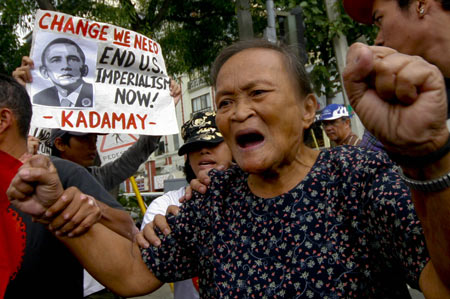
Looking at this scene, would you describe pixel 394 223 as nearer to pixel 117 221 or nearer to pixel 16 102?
pixel 117 221

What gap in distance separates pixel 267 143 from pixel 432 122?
2.54 ft

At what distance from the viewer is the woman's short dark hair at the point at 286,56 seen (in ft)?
5.26

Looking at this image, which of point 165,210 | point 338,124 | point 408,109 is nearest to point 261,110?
point 408,109

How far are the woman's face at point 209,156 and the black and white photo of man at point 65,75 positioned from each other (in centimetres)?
106

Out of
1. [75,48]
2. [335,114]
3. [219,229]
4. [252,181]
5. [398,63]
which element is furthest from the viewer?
[335,114]

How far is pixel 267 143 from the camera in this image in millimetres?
1520

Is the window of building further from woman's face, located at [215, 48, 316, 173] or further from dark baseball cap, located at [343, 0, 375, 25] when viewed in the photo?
woman's face, located at [215, 48, 316, 173]

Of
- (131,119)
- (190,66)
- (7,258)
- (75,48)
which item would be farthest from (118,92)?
(190,66)

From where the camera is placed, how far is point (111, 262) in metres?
1.50

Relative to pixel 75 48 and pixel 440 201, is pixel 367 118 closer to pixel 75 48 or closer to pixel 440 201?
pixel 440 201

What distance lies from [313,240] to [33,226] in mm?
1179

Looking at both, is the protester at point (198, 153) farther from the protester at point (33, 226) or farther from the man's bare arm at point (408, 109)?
the man's bare arm at point (408, 109)

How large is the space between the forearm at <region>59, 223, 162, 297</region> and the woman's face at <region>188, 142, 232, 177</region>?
1.23 meters

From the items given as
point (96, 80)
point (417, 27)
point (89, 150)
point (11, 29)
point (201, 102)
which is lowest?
point (89, 150)
